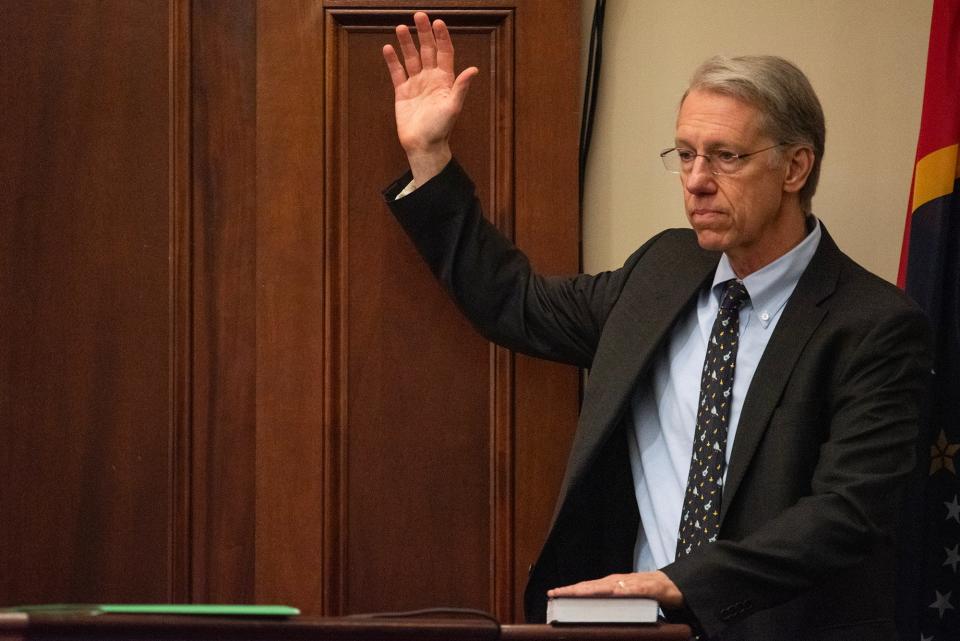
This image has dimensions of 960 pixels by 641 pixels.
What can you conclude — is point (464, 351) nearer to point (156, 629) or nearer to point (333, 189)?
point (333, 189)

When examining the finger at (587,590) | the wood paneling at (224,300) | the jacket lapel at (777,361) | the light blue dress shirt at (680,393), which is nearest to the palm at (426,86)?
the wood paneling at (224,300)

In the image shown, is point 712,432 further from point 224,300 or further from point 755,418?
point 224,300

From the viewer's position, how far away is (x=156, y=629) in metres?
1.41

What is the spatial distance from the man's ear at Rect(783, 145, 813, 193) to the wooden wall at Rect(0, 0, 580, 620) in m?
0.41

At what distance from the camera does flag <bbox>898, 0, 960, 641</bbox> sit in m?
2.34

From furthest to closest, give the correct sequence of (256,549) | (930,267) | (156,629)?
(256,549) → (930,267) → (156,629)

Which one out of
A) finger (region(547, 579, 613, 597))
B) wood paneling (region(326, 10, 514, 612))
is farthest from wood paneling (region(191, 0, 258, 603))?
finger (region(547, 579, 613, 597))

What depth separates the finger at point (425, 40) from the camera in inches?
93.2

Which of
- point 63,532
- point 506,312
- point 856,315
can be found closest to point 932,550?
point 856,315

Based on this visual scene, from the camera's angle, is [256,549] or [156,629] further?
[256,549]

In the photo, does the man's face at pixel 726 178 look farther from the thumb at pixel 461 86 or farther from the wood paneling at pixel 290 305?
the wood paneling at pixel 290 305

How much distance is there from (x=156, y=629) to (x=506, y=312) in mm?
1136

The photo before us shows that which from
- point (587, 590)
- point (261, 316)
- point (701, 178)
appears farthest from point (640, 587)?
point (261, 316)

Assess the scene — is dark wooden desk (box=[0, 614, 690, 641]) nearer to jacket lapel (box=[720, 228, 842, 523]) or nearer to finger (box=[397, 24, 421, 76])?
jacket lapel (box=[720, 228, 842, 523])
